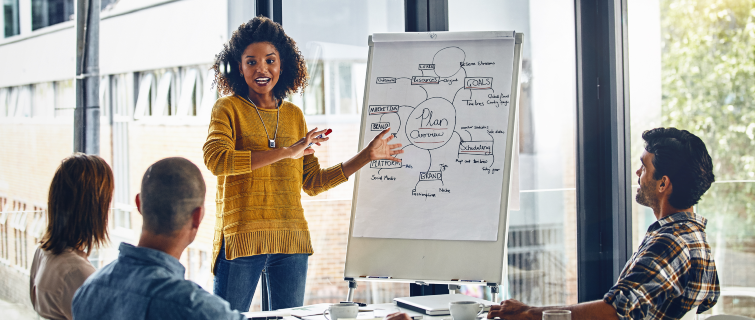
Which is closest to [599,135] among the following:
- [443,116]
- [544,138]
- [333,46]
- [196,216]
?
[544,138]

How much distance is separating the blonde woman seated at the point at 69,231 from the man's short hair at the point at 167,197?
1.46 ft

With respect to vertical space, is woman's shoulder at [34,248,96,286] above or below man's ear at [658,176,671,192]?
below

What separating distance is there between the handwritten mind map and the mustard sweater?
1.00 ft

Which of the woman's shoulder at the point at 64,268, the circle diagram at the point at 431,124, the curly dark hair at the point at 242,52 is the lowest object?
the woman's shoulder at the point at 64,268

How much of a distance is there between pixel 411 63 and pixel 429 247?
0.79 meters

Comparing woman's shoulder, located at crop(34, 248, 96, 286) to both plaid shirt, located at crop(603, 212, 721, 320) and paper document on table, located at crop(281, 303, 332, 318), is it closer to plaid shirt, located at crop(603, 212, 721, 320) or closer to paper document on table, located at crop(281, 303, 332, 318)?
paper document on table, located at crop(281, 303, 332, 318)

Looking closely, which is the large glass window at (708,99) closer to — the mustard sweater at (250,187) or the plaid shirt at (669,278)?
the plaid shirt at (669,278)

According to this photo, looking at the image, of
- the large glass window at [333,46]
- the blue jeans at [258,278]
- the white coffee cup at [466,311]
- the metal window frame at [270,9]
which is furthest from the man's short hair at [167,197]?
the large glass window at [333,46]

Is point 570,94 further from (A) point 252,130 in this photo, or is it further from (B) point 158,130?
(B) point 158,130

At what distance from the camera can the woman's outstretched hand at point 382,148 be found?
91.6 inches

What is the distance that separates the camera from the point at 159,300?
111 cm

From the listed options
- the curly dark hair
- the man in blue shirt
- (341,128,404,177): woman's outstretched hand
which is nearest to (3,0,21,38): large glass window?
the curly dark hair

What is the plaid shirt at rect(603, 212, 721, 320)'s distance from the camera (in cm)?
161

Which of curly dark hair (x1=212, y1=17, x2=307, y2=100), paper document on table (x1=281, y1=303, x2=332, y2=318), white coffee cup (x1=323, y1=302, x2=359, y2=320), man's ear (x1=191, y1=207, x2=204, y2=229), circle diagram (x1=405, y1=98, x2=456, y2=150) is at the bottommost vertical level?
paper document on table (x1=281, y1=303, x2=332, y2=318)
